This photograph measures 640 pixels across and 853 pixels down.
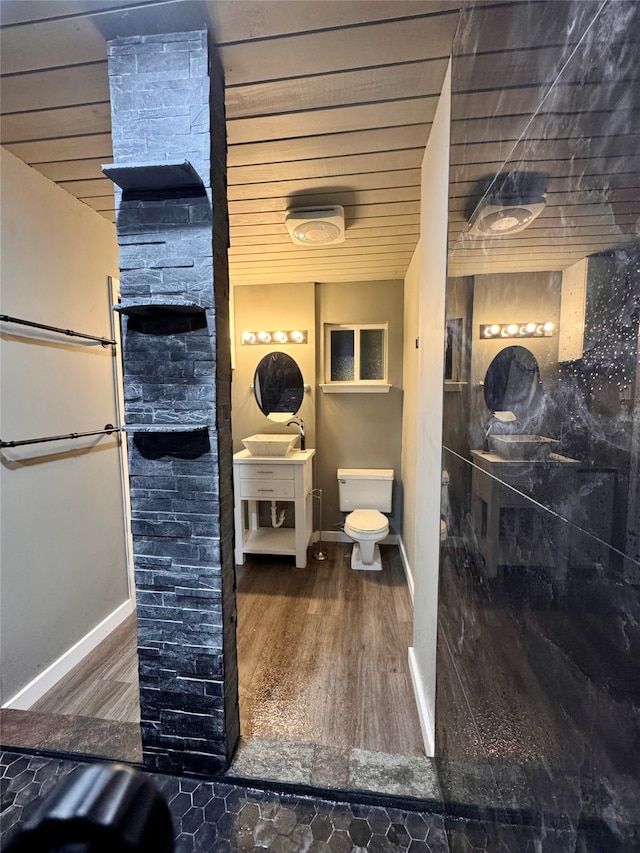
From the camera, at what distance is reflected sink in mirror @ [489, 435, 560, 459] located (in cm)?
51

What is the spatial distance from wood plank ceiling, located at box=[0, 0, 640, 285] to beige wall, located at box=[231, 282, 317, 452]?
1.11m

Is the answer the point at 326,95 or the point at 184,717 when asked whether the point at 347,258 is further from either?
the point at 184,717

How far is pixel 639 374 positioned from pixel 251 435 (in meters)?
3.07

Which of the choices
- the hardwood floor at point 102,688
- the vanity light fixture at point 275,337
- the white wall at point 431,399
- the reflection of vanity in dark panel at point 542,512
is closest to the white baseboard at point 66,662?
the hardwood floor at point 102,688

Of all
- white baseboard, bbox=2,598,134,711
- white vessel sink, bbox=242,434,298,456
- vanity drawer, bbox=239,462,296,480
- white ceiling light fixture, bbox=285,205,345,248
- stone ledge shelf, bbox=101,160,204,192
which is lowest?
white baseboard, bbox=2,598,134,711

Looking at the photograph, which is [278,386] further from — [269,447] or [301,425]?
[269,447]

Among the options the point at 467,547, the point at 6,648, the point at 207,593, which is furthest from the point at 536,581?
the point at 6,648

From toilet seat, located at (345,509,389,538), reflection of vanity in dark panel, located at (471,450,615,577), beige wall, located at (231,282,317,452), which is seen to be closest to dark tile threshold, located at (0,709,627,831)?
reflection of vanity in dark panel, located at (471,450,615,577)

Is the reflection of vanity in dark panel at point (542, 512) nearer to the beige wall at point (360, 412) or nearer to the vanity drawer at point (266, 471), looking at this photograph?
the vanity drawer at point (266, 471)

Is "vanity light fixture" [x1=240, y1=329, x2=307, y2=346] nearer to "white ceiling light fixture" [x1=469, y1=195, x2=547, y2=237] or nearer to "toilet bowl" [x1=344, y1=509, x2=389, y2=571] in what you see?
"toilet bowl" [x1=344, y1=509, x2=389, y2=571]

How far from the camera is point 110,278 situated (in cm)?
204

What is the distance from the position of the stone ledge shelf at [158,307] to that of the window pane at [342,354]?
2.24 m

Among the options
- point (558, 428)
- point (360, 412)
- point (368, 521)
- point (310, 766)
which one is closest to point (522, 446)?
point (558, 428)

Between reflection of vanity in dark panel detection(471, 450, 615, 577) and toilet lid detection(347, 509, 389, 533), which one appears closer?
reflection of vanity in dark panel detection(471, 450, 615, 577)
